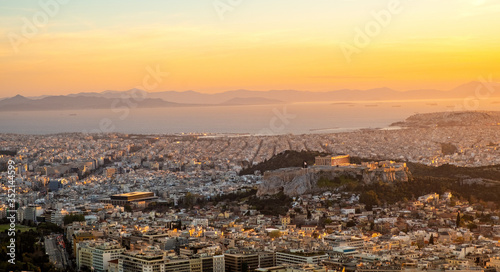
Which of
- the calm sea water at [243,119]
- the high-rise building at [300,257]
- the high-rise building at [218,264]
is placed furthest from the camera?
the calm sea water at [243,119]

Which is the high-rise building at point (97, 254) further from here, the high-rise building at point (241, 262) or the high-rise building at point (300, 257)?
the high-rise building at point (300, 257)

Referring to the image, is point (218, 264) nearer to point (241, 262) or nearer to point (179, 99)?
point (241, 262)

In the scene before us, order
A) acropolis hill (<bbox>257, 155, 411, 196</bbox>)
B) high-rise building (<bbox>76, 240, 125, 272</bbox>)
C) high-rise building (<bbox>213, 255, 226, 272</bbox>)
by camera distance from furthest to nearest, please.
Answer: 1. acropolis hill (<bbox>257, 155, 411, 196</bbox>)
2. high-rise building (<bbox>76, 240, 125, 272</bbox>)
3. high-rise building (<bbox>213, 255, 226, 272</bbox>)

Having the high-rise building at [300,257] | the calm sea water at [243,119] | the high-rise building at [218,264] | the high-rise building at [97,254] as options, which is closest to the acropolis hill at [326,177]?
the high-rise building at [97,254]

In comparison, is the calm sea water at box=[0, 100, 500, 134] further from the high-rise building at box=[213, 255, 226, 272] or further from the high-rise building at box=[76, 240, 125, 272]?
the high-rise building at box=[213, 255, 226, 272]

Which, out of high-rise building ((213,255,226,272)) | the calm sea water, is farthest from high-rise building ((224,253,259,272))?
the calm sea water

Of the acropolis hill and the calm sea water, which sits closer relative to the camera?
the acropolis hill

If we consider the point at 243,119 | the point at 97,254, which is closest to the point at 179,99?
the point at 243,119

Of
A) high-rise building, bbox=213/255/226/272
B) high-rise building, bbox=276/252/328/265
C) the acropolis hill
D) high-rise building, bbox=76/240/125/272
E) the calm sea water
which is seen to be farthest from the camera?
the calm sea water

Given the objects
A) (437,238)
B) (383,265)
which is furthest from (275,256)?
(437,238)
